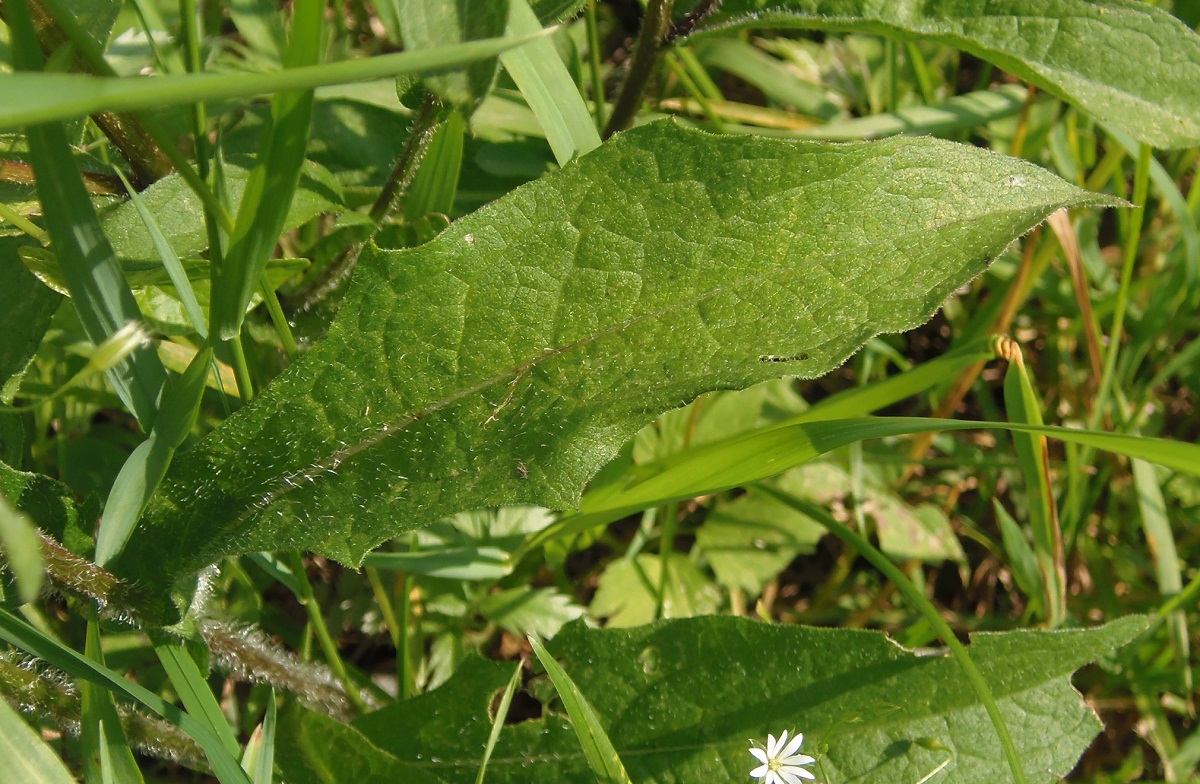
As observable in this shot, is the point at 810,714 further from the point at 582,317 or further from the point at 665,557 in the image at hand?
the point at 582,317

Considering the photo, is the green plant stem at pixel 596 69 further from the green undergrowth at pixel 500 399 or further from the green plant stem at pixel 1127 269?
the green plant stem at pixel 1127 269

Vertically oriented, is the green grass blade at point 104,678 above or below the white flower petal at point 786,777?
above

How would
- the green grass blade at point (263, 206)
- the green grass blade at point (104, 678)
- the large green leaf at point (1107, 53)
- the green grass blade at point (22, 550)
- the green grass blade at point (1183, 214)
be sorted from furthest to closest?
1. the green grass blade at point (1183, 214)
2. the large green leaf at point (1107, 53)
3. the green grass blade at point (104, 678)
4. the green grass blade at point (263, 206)
5. the green grass blade at point (22, 550)

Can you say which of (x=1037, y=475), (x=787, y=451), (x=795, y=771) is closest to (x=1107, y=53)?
(x=1037, y=475)

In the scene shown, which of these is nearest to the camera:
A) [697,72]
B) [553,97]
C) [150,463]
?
[150,463]

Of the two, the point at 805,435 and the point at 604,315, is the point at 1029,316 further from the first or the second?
the point at 604,315

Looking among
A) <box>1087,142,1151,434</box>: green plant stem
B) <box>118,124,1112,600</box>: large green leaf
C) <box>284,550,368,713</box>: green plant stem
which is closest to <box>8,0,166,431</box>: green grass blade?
<box>118,124,1112,600</box>: large green leaf

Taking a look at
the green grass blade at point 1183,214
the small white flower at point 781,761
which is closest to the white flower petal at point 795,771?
the small white flower at point 781,761
